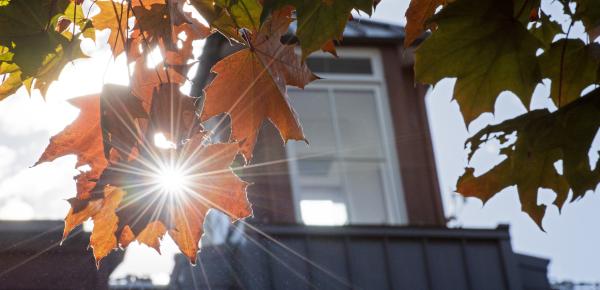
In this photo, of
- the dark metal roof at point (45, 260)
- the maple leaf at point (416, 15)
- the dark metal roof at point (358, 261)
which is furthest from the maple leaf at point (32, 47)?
the dark metal roof at point (358, 261)

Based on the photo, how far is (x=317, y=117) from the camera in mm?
7652

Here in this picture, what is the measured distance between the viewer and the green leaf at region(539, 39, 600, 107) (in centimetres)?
193

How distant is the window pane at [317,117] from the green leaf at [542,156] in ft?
18.3

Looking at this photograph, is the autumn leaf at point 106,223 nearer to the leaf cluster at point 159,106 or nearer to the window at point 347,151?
the leaf cluster at point 159,106

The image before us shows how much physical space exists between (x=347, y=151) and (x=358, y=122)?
288mm

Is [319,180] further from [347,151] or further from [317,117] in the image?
[317,117]

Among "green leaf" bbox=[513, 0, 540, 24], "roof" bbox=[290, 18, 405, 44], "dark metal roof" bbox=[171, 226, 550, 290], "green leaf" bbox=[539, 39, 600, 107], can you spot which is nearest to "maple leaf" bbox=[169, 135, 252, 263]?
"green leaf" bbox=[513, 0, 540, 24]

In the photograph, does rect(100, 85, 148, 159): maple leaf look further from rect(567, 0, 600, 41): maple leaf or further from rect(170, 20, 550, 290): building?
rect(170, 20, 550, 290): building

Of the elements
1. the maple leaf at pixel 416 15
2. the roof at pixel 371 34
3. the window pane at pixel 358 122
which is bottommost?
the maple leaf at pixel 416 15

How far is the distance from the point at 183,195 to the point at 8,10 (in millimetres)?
495

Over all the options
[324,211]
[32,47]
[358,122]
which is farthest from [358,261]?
[358,122]

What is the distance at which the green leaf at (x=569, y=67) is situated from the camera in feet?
6.32

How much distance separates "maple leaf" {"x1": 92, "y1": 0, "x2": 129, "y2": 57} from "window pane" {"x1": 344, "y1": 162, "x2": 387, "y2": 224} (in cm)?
552

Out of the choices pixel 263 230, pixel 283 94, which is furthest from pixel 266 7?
pixel 263 230
